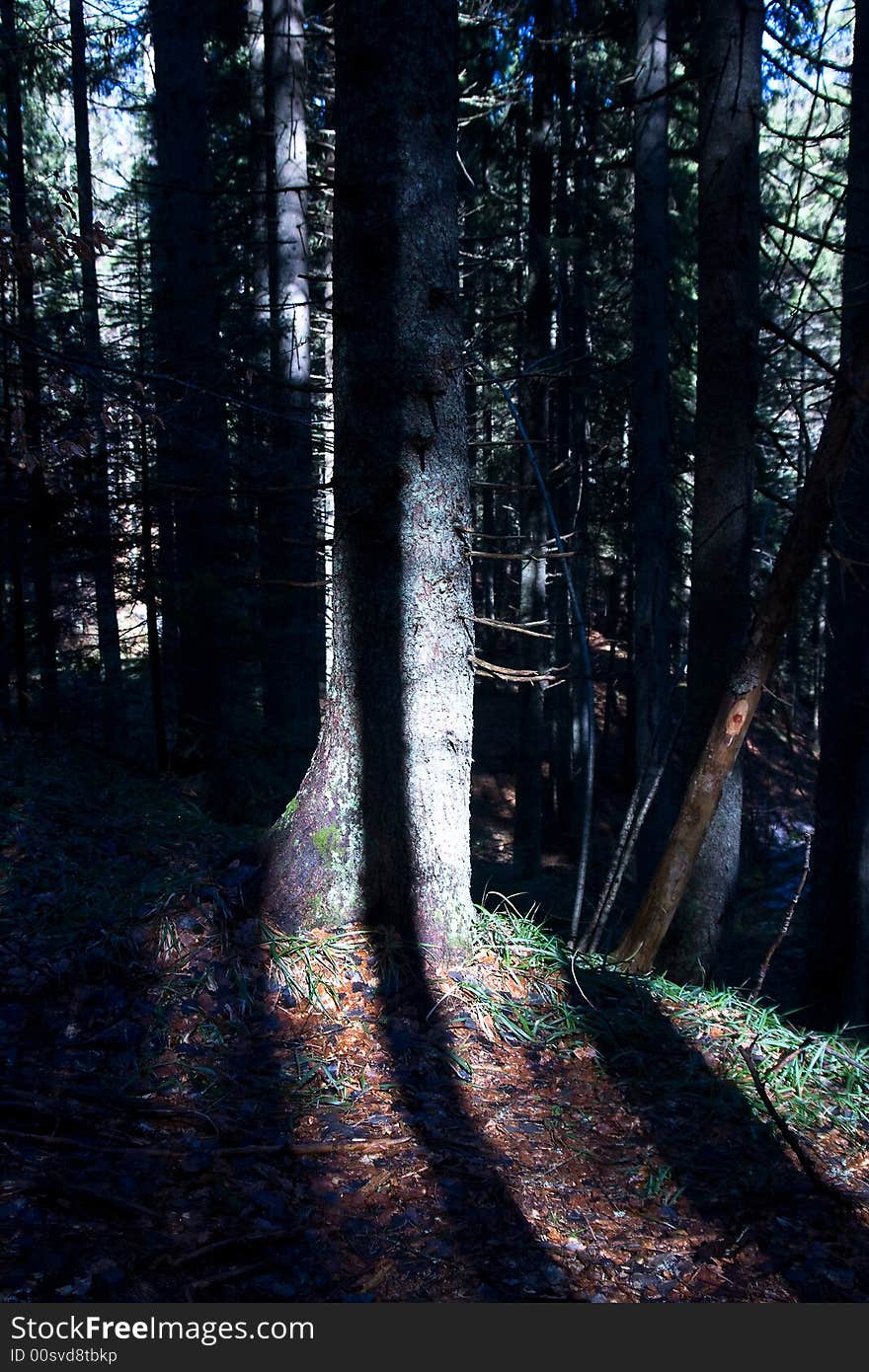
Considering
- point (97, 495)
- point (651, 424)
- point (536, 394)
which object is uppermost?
point (536, 394)

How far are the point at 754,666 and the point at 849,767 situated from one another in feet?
12.5

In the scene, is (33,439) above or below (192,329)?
below

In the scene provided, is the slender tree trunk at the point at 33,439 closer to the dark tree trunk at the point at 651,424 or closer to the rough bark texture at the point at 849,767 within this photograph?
the dark tree trunk at the point at 651,424

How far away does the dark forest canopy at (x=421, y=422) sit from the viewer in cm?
449

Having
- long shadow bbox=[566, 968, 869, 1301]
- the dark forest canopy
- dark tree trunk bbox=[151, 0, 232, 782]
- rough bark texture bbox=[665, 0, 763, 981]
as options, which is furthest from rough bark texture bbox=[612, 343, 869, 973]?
dark tree trunk bbox=[151, 0, 232, 782]

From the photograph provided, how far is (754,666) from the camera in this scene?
16.8 feet

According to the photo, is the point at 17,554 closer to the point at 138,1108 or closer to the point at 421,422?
the point at 421,422

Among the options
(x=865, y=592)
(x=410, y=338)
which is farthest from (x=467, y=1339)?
(x=865, y=592)

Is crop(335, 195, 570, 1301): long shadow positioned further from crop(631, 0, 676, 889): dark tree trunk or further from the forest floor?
crop(631, 0, 676, 889): dark tree trunk

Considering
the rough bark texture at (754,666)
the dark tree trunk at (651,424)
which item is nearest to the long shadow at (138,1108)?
the rough bark texture at (754,666)

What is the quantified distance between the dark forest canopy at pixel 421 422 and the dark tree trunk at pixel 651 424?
0.05 meters

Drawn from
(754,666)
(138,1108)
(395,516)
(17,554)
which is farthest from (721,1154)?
(17,554)

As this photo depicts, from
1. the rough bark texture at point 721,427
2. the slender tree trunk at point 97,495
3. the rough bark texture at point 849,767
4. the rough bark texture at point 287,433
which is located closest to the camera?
the rough bark texture at point 721,427

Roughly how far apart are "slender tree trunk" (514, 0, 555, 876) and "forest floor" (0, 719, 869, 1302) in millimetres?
8175
